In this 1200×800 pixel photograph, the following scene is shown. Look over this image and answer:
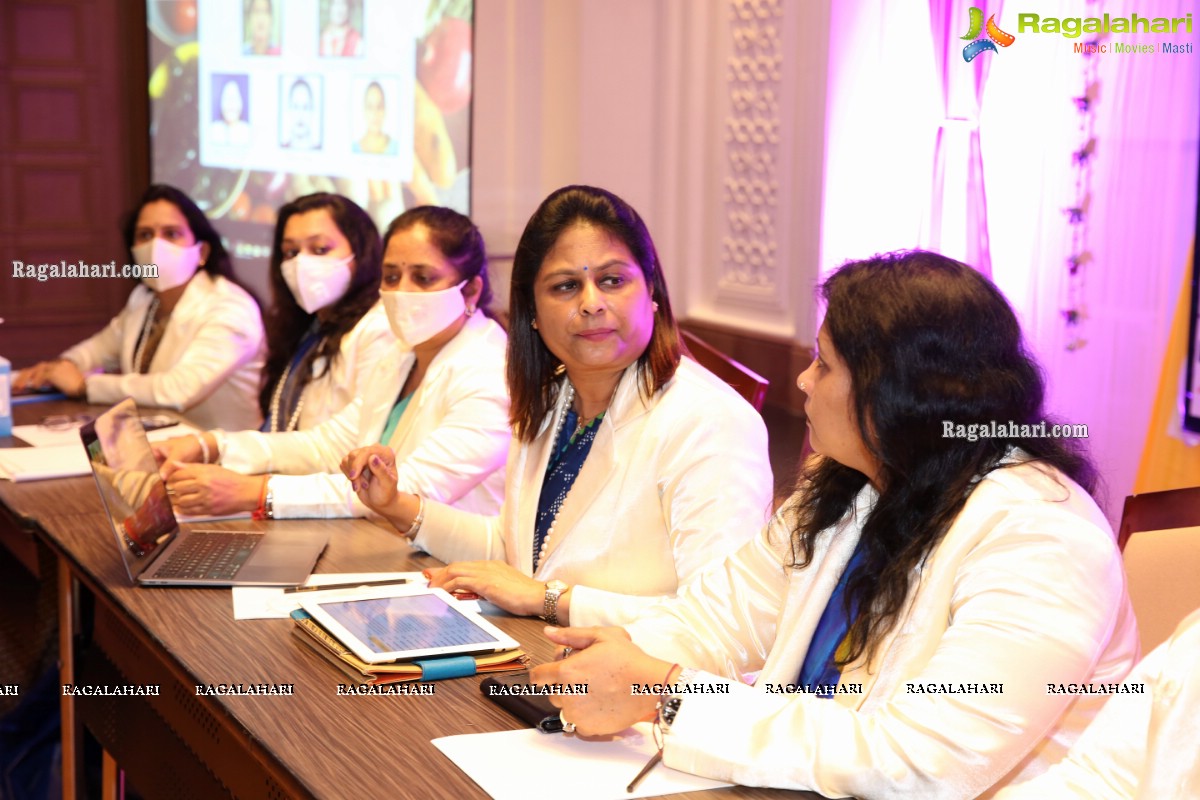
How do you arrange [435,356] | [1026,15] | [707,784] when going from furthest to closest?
[1026,15] → [435,356] → [707,784]

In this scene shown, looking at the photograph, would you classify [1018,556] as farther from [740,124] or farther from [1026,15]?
[740,124]

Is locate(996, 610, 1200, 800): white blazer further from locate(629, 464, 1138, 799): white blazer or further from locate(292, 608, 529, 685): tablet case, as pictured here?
locate(292, 608, 529, 685): tablet case

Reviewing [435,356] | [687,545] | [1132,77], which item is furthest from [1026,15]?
[687,545]

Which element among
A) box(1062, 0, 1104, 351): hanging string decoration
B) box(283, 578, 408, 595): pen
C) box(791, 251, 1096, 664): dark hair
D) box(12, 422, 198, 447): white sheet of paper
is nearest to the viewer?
box(791, 251, 1096, 664): dark hair

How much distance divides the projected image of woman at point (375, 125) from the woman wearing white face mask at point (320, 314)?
3.06 metres

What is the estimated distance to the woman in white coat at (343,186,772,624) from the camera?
219 centimetres

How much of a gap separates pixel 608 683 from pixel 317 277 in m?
2.55

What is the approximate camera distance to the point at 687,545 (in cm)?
218

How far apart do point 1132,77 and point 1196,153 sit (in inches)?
13.1

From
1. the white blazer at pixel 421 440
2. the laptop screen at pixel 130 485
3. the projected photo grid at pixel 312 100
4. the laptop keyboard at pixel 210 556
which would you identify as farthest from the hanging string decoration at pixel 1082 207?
the projected photo grid at pixel 312 100

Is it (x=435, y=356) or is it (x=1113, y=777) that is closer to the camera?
(x=1113, y=777)

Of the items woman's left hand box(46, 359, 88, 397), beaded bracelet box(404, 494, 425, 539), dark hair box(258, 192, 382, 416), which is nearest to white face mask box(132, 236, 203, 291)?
woman's left hand box(46, 359, 88, 397)

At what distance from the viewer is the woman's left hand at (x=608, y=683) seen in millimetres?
1555

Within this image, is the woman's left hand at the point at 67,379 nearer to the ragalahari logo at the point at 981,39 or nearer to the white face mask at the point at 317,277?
the white face mask at the point at 317,277
